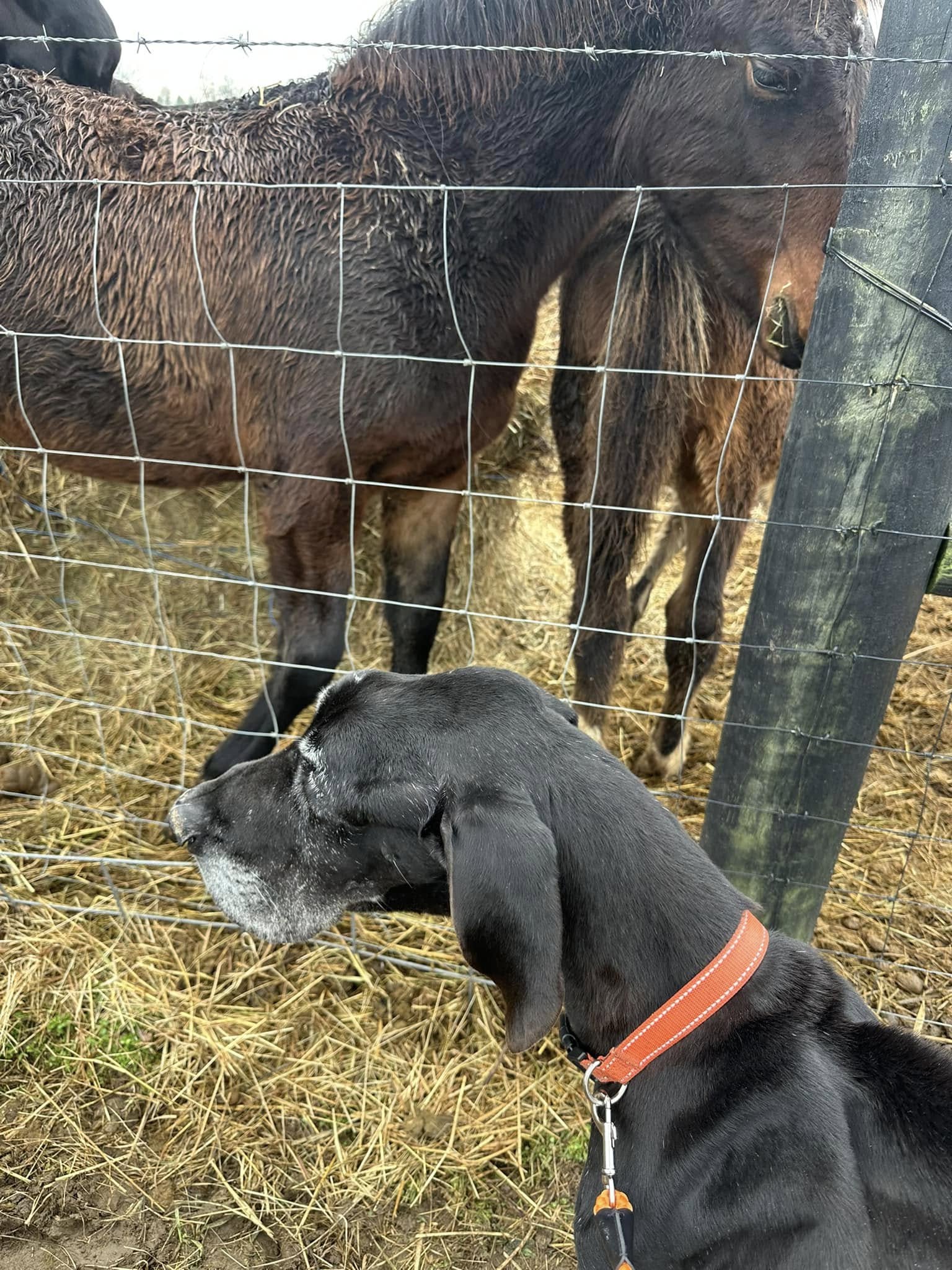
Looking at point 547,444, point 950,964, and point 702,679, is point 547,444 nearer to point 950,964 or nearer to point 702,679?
point 702,679

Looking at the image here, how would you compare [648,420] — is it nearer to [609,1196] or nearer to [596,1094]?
[596,1094]

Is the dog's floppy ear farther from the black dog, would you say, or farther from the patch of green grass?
the patch of green grass

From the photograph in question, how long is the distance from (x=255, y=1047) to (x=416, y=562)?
1591 mm

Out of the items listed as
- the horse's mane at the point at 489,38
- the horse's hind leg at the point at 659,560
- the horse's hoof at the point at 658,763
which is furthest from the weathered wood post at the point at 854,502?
the horse's hind leg at the point at 659,560

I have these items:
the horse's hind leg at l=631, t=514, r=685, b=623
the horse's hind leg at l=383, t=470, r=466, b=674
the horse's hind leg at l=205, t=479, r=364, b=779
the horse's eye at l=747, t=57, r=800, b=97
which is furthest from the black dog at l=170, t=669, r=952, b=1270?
the horse's hind leg at l=631, t=514, r=685, b=623

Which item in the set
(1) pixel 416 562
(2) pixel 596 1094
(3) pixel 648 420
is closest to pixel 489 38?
(3) pixel 648 420

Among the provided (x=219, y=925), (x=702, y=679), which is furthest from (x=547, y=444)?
(x=219, y=925)

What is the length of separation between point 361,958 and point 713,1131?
4.82 feet

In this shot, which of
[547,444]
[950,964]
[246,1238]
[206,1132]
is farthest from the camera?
[547,444]

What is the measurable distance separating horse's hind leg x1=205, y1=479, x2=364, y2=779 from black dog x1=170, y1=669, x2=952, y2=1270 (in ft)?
3.68

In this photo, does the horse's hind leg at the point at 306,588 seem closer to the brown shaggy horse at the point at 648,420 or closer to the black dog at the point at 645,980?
the brown shaggy horse at the point at 648,420

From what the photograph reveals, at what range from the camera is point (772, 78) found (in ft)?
7.64

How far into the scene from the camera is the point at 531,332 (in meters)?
2.81

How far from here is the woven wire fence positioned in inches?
100
